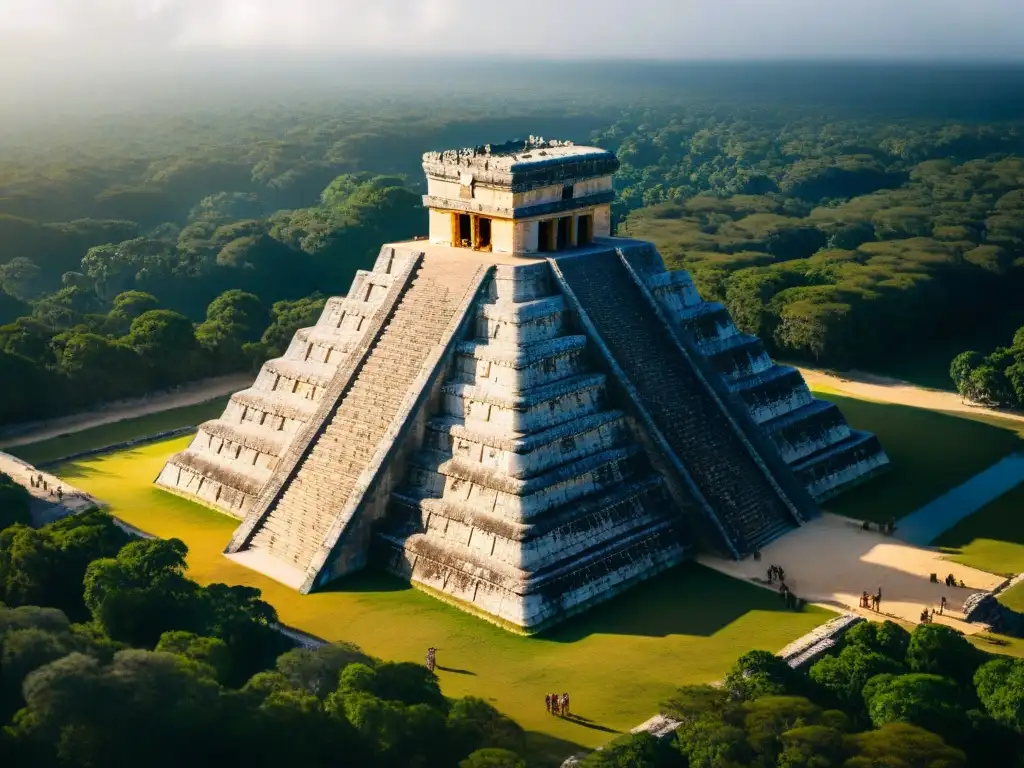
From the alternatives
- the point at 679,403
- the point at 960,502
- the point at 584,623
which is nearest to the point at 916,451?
the point at 960,502

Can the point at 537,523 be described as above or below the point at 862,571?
Result: above

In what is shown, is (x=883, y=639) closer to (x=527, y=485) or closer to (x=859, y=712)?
(x=859, y=712)

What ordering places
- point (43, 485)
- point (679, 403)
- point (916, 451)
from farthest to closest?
point (916, 451)
point (43, 485)
point (679, 403)

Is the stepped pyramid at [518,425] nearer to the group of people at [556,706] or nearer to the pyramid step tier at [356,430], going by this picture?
the pyramid step tier at [356,430]

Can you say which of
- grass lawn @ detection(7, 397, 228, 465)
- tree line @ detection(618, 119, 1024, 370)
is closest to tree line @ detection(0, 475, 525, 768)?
grass lawn @ detection(7, 397, 228, 465)

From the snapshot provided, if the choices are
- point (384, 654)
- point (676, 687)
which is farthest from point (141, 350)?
point (676, 687)

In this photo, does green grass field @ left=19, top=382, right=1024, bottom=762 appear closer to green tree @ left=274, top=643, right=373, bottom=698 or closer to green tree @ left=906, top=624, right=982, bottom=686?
green tree @ left=274, top=643, right=373, bottom=698
